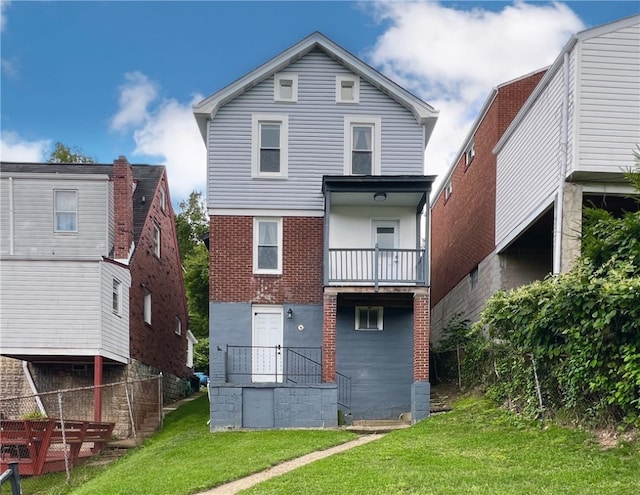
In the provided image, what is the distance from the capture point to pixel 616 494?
674 cm

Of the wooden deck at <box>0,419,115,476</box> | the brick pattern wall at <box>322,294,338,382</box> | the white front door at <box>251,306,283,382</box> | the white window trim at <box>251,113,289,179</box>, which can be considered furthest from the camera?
the white window trim at <box>251,113,289,179</box>

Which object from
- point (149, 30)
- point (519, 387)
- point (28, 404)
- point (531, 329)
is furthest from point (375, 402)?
point (149, 30)

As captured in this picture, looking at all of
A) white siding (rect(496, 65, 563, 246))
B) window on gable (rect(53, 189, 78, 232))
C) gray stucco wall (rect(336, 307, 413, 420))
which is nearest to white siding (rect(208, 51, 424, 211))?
white siding (rect(496, 65, 563, 246))

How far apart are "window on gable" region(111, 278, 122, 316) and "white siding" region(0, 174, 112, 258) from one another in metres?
0.91

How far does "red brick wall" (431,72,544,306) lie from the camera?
17.0 metres

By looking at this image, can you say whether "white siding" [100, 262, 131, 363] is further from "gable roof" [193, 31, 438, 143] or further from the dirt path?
the dirt path

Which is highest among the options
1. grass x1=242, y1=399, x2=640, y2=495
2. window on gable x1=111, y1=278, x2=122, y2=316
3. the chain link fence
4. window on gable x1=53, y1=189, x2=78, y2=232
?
window on gable x1=53, y1=189, x2=78, y2=232

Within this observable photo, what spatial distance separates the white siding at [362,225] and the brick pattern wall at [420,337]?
1918 mm

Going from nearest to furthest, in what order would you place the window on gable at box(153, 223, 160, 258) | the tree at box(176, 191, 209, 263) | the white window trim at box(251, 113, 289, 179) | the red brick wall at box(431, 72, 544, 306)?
the white window trim at box(251, 113, 289, 179) < the red brick wall at box(431, 72, 544, 306) < the window on gable at box(153, 223, 160, 258) < the tree at box(176, 191, 209, 263)

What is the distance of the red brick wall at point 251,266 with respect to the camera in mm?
15766

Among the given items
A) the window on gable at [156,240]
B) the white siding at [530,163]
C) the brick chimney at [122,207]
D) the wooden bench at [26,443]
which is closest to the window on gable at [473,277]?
the white siding at [530,163]

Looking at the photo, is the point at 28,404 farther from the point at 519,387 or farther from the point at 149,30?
the point at 519,387

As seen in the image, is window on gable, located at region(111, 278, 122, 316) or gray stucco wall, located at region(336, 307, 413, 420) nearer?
gray stucco wall, located at region(336, 307, 413, 420)

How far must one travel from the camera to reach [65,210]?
16.7m
